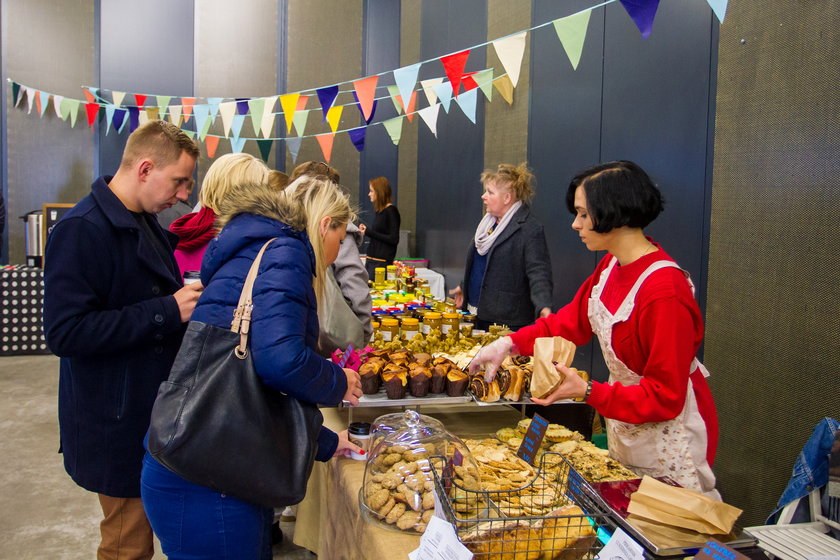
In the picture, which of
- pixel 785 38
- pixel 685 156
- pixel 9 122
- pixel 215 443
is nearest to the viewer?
pixel 215 443

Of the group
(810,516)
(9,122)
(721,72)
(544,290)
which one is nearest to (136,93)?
(9,122)

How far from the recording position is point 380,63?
31.0 feet

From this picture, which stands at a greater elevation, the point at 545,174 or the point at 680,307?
the point at 545,174

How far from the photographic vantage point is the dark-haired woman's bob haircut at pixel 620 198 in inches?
67.8

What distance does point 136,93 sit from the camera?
28.5 ft

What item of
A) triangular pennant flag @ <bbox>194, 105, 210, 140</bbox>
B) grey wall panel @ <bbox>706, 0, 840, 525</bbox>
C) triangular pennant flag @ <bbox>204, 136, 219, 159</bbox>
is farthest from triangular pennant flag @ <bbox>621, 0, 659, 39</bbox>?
triangular pennant flag @ <bbox>204, 136, 219, 159</bbox>

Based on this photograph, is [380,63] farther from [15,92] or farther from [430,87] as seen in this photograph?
[430,87]

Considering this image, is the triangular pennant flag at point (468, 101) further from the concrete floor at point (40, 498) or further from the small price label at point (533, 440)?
the small price label at point (533, 440)

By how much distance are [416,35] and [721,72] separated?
623 centimetres

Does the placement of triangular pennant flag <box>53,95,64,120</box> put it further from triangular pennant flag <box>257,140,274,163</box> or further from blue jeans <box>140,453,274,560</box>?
blue jeans <box>140,453,274,560</box>

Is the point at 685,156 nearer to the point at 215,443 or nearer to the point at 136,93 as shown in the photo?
the point at 215,443

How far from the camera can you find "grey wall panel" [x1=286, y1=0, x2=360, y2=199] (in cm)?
920

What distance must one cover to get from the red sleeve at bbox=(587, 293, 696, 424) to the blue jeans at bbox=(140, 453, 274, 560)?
90 cm

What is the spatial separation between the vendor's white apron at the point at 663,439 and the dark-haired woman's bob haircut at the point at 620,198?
5.6 inches
